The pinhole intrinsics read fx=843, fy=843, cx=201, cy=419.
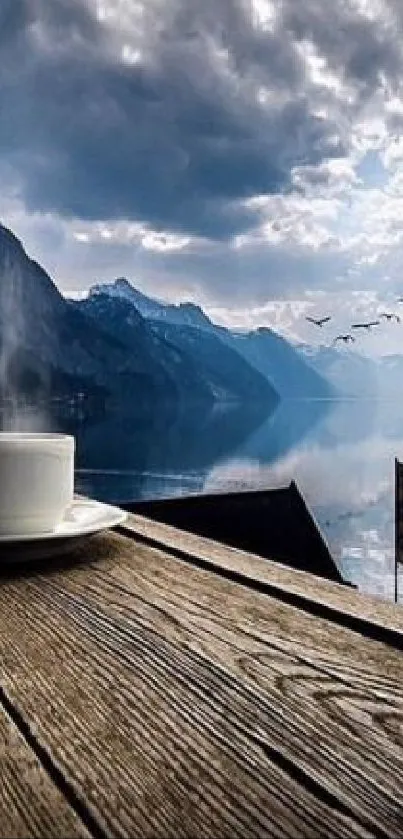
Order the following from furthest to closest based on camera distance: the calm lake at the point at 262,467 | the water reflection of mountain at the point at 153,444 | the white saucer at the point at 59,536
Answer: the water reflection of mountain at the point at 153,444 → the calm lake at the point at 262,467 → the white saucer at the point at 59,536

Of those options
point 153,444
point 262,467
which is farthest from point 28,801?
point 153,444

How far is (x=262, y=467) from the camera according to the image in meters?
68.8

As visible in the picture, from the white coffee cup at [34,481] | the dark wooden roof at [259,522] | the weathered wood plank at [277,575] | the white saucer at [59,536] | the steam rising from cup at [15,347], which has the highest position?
the steam rising from cup at [15,347]

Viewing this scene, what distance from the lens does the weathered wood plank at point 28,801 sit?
41 cm

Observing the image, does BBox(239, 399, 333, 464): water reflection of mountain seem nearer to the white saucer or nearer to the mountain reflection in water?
the mountain reflection in water

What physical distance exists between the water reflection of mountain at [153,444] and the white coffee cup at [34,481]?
4374 centimetres

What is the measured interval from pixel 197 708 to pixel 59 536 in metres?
0.42

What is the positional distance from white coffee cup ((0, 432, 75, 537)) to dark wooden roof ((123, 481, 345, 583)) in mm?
3689

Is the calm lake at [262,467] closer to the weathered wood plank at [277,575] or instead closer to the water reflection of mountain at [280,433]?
the water reflection of mountain at [280,433]

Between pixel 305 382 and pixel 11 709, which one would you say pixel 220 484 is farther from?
pixel 305 382

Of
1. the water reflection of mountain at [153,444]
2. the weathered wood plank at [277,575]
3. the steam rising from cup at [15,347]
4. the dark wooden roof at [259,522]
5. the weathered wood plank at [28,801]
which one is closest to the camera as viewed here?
the weathered wood plank at [28,801]

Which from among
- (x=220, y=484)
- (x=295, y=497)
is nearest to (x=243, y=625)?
(x=295, y=497)

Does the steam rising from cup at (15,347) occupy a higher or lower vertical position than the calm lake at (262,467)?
higher

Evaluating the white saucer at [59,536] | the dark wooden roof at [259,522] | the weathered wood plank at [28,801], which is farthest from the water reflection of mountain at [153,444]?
the weathered wood plank at [28,801]
